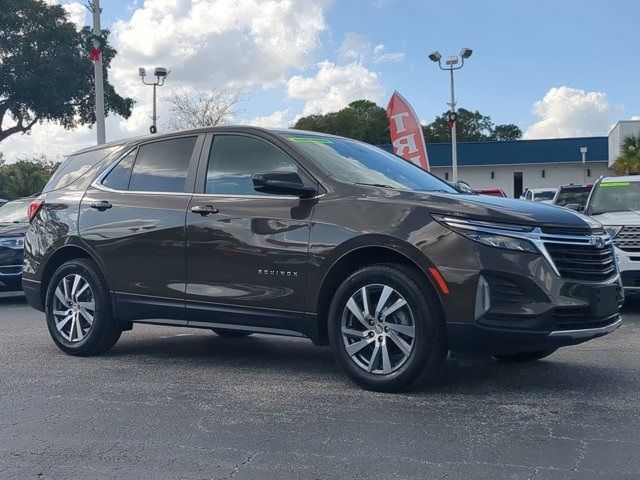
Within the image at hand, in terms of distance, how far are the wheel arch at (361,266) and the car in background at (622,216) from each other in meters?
3.40

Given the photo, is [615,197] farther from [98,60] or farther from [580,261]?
[98,60]

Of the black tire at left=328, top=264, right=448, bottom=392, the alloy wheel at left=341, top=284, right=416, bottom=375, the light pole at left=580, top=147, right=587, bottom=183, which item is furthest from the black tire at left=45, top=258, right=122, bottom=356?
the light pole at left=580, top=147, right=587, bottom=183

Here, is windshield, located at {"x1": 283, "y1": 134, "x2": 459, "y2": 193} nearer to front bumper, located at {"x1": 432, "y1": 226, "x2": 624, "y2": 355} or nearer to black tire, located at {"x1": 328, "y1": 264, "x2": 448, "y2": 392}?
black tire, located at {"x1": 328, "y1": 264, "x2": 448, "y2": 392}

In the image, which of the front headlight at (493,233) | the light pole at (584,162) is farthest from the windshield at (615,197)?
the light pole at (584,162)

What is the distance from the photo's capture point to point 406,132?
1931cm

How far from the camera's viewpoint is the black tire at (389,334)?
4.80 m

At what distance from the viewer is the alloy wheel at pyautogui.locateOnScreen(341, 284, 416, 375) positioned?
4898mm

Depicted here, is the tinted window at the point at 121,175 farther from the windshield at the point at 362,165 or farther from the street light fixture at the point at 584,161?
the street light fixture at the point at 584,161

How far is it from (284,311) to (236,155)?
1358mm

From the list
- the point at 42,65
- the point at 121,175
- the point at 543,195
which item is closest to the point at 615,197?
the point at 121,175

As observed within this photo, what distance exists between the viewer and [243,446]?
13.4 feet

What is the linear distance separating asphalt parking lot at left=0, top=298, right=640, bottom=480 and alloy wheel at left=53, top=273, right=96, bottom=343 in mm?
245

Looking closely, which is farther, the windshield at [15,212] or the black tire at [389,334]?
the windshield at [15,212]

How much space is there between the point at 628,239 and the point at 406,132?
1118cm
